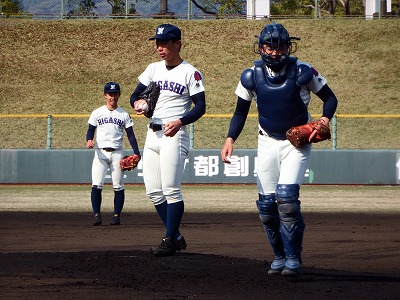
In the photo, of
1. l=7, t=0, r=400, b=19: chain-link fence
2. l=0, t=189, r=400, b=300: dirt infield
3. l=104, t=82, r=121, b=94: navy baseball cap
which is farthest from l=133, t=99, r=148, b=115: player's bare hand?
l=7, t=0, r=400, b=19: chain-link fence

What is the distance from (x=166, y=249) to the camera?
343 inches

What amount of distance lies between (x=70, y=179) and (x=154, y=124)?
50.5 ft

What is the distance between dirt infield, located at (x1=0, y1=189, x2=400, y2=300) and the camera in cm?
671

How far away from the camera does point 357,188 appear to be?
74.8 ft

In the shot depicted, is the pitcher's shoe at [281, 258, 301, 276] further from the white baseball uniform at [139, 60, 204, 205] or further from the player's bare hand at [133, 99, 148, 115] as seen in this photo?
the player's bare hand at [133, 99, 148, 115]

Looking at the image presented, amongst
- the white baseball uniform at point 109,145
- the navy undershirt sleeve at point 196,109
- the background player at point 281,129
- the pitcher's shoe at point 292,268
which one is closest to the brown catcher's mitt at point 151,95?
the navy undershirt sleeve at point 196,109

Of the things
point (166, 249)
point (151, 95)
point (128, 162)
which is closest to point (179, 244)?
point (166, 249)

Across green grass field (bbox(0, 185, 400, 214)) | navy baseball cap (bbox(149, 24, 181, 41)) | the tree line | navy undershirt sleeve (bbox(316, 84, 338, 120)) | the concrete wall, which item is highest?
the tree line

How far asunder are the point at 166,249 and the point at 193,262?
0.53 metres

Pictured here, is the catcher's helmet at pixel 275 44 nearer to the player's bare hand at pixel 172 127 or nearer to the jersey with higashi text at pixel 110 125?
the player's bare hand at pixel 172 127

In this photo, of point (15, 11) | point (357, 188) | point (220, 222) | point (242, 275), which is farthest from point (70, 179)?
point (15, 11)

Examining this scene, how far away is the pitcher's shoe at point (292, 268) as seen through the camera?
23.9ft

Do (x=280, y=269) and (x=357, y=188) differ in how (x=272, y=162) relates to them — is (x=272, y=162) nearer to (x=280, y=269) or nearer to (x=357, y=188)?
(x=280, y=269)

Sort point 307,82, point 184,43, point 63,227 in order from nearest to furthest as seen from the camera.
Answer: point 307,82 < point 63,227 < point 184,43
